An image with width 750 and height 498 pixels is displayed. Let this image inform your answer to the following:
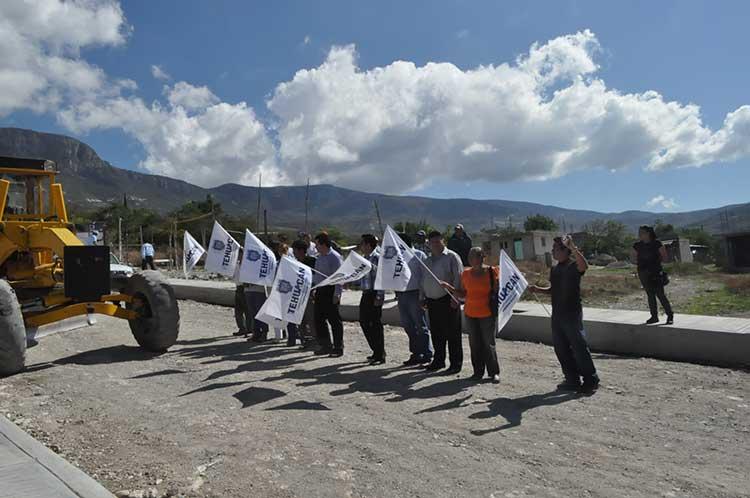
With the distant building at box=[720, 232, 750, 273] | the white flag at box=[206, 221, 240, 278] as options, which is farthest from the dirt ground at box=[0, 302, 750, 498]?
the distant building at box=[720, 232, 750, 273]

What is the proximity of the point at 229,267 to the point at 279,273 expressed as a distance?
251cm

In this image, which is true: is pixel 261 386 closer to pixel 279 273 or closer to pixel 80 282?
pixel 279 273

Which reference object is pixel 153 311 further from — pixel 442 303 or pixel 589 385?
pixel 589 385

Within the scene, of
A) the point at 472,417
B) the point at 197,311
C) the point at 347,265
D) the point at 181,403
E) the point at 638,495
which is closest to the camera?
the point at 638,495

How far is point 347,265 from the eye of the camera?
332 inches

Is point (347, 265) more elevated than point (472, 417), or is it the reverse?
point (347, 265)

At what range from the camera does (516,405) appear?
599 centimetres

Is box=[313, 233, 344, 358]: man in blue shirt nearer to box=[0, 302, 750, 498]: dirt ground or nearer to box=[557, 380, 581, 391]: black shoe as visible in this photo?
box=[0, 302, 750, 498]: dirt ground

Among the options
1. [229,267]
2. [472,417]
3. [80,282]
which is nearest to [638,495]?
[472,417]

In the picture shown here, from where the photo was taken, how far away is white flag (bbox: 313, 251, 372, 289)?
8336 mm

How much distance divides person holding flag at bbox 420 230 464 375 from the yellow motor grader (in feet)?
13.3

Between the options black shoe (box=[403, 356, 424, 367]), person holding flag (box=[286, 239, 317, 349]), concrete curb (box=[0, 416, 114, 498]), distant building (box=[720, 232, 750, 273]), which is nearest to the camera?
concrete curb (box=[0, 416, 114, 498])

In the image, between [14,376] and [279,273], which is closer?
[14,376]

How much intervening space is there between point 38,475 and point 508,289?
194 inches
